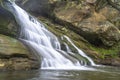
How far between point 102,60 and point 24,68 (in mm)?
9834

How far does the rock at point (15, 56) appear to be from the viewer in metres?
15.6

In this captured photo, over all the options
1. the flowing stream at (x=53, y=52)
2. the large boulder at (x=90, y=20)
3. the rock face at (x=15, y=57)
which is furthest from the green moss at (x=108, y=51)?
the rock face at (x=15, y=57)

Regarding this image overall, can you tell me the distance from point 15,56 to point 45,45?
5.42 m

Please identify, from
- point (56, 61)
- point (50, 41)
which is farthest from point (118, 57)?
point (56, 61)

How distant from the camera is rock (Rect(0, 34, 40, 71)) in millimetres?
15586

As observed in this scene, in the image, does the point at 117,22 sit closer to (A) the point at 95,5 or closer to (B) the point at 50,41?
(A) the point at 95,5

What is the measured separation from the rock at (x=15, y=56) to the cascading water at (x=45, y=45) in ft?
3.62

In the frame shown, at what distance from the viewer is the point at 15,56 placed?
16062 millimetres

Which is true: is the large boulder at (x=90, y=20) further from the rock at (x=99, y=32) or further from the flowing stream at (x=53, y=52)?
the flowing stream at (x=53, y=52)

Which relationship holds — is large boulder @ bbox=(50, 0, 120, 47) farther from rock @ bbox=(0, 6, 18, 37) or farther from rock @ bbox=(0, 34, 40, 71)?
rock @ bbox=(0, 34, 40, 71)

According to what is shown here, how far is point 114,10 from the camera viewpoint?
1161 inches

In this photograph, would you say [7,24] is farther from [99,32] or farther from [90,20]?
[90,20]

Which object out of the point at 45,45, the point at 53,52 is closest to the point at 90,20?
the point at 45,45

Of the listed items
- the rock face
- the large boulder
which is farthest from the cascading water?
the large boulder
